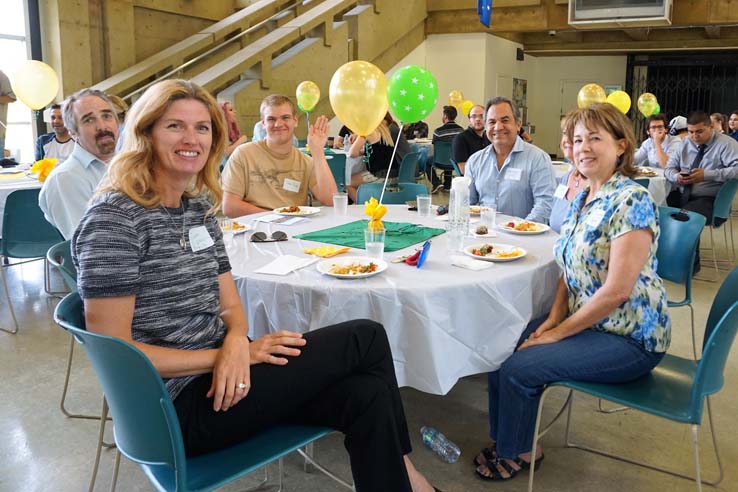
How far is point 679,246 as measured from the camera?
2.72 metres

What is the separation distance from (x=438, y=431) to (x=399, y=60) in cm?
1022

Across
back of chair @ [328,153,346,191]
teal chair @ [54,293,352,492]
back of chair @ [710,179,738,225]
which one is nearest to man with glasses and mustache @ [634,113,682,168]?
back of chair @ [710,179,738,225]

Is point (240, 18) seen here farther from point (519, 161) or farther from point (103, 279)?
point (103, 279)

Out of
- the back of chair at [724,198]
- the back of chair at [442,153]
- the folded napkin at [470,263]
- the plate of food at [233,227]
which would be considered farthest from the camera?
the back of chair at [442,153]

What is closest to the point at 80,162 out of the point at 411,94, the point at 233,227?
the point at 233,227

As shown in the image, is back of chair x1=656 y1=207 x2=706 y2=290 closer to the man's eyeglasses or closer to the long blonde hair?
the man's eyeglasses

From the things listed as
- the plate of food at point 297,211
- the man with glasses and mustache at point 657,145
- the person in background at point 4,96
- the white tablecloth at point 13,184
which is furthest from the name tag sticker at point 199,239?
the person in background at point 4,96

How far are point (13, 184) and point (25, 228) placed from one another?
730 mm

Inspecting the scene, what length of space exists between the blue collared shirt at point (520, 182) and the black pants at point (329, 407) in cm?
197

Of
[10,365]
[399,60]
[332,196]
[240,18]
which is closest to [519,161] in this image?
[332,196]

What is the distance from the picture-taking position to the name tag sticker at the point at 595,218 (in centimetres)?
197

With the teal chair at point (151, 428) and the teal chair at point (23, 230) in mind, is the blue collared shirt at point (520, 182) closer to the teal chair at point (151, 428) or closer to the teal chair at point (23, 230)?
the teal chair at point (151, 428)

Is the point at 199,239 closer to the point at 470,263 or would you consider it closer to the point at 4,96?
the point at 470,263

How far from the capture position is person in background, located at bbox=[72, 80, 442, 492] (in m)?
1.45
